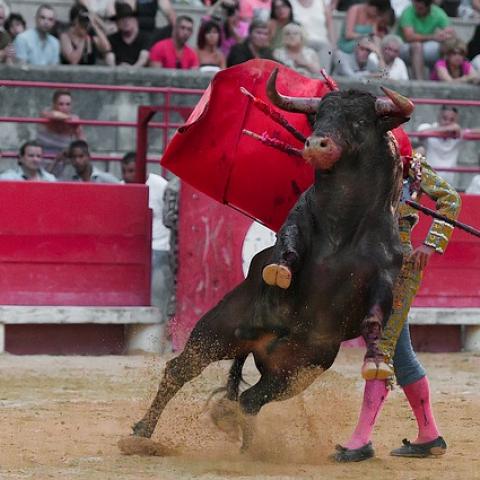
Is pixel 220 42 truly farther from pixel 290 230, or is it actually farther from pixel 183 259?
pixel 290 230

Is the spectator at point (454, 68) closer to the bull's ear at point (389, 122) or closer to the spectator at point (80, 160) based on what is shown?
the spectator at point (80, 160)

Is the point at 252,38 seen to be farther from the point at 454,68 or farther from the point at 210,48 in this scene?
Result: the point at 454,68

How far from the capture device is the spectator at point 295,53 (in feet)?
38.4

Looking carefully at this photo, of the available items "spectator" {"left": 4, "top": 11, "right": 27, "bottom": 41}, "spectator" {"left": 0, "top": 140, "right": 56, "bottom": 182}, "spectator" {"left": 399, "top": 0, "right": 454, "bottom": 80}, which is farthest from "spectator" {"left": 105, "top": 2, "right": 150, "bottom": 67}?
"spectator" {"left": 399, "top": 0, "right": 454, "bottom": 80}

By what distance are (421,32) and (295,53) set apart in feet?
5.74

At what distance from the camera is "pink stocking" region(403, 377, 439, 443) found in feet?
19.2

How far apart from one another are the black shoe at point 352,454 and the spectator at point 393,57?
686 centimetres

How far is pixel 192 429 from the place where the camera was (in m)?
6.12

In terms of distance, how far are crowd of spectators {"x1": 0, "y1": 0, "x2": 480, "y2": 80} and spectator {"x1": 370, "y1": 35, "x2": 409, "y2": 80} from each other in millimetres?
11

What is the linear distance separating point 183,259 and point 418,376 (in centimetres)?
379

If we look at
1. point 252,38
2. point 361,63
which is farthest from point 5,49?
point 361,63

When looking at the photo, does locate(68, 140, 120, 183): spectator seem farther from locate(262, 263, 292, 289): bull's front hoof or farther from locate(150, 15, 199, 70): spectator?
locate(262, 263, 292, 289): bull's front hoof

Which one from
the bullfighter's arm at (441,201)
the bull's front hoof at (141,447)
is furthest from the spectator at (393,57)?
the bull's front hoof at (141,447)

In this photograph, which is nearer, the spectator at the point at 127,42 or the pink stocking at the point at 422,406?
the pink stocking at the point at 422,406
